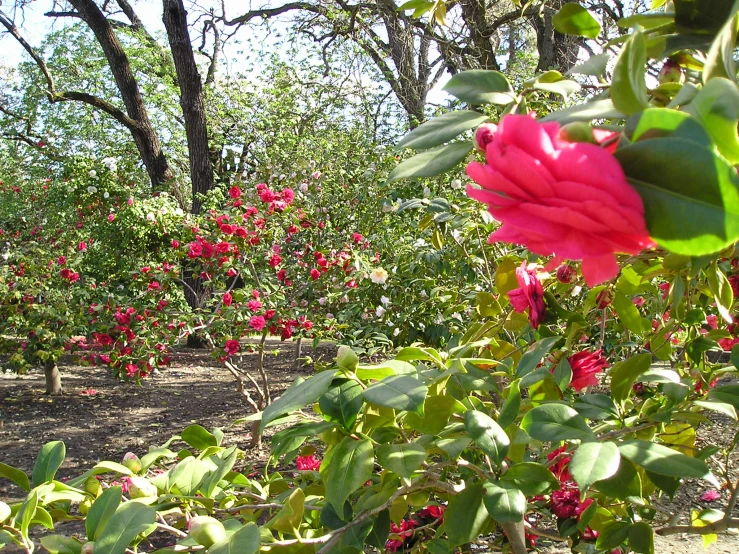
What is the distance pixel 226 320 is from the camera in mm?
3328

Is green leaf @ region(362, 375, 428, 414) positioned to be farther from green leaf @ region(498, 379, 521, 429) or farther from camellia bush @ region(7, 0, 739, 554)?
green leaf @ region(498, 379, 521, 429)

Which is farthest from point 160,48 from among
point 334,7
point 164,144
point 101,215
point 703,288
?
point 703,288

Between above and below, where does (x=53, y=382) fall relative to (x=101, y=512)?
below

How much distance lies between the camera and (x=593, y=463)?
47 cm

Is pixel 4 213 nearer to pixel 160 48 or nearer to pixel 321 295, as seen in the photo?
pixel 160 48

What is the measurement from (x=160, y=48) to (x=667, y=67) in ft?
35.6

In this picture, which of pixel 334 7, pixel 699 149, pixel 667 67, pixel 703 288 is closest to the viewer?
pixel 699 149

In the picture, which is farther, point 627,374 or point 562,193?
point 627,374

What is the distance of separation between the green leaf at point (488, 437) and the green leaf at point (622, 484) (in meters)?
0.12

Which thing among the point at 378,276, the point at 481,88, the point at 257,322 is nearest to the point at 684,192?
the point at 481,88

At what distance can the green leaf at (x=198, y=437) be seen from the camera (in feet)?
2.85

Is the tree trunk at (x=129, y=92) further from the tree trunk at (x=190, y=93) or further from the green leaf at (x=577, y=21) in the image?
the green leaf at (x=577, y=21)

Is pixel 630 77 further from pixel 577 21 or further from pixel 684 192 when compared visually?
pixel 577 21

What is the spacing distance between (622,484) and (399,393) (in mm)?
269
